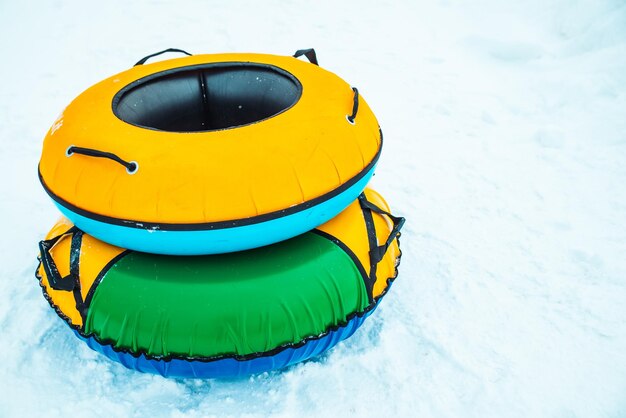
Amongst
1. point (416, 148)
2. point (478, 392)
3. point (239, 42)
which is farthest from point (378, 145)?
point (239, 42)

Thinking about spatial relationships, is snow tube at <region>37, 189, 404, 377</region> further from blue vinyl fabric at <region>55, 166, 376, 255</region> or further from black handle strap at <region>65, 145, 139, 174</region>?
black handle strap at <region>65, 145, 139, 174</region>

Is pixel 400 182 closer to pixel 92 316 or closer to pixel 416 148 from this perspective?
pixel 416 148

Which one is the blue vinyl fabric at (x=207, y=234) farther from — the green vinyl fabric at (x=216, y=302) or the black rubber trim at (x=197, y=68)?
the black rubber trim at (x=197, y=68)

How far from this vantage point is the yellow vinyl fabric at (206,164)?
139 cm

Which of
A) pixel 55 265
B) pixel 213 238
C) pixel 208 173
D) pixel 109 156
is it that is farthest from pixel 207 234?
pixel 55 265

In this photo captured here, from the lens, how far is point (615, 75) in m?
3.72

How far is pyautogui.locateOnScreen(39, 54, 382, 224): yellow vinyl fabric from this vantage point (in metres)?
1.39

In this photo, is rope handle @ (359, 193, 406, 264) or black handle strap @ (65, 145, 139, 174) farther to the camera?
rope handle @ (359, 193, 406, 264)

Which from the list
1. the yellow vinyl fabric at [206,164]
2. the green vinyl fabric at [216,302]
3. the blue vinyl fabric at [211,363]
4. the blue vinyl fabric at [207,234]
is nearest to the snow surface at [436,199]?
the blue vinyl fabric at [211,363]

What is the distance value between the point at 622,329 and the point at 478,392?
74cm

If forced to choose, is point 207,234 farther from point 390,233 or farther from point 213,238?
point 390,233

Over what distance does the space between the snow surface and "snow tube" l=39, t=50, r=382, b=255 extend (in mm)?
652

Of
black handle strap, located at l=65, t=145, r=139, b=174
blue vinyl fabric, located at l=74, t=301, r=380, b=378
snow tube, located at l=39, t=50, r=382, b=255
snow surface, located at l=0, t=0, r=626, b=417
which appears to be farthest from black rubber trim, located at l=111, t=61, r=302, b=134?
snow surface, located at l=0, t=0, r=626, b=417

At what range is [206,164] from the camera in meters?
1.42
